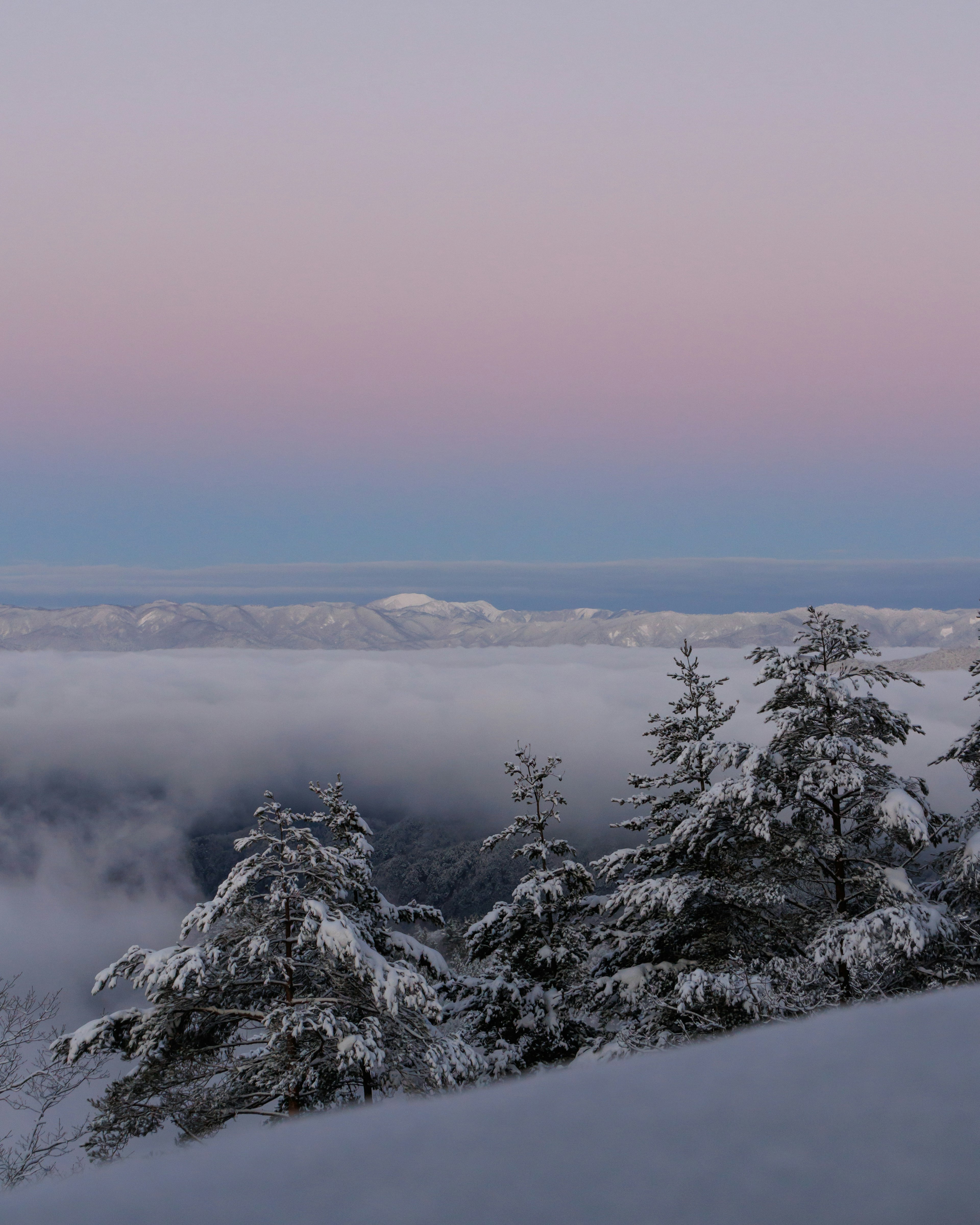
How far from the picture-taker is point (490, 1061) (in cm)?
1622

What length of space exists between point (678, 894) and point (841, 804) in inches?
116

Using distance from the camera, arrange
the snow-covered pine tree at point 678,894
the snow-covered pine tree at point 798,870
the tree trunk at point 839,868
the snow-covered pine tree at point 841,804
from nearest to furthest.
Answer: the snow-covered pine tree at point 798,870
the snow-covered pine tree at point 841,804
the tree trunk at point 839,868
the snow-covered pine tree at point 678,894

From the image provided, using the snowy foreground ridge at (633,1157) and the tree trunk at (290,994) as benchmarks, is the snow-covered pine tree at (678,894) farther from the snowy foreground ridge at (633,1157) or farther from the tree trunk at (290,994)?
the snowy foreground ridge at (633,1157)

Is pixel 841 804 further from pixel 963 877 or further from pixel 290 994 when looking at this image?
pixel 290 994

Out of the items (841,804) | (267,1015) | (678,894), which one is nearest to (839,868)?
(841,804)

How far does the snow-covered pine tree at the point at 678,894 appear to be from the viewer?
12.0 metres

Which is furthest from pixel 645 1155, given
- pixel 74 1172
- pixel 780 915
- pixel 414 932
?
pixel 414 932

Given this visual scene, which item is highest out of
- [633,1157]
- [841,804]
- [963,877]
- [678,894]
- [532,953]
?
[633,1157]

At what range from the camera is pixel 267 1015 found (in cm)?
1007

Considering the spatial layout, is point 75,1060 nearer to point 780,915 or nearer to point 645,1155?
point 780,915

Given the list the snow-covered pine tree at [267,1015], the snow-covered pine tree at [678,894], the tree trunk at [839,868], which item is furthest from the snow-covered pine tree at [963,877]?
the snow-covered pine tree at [267,1015]

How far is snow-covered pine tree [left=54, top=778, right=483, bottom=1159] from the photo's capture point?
9531 millimetres

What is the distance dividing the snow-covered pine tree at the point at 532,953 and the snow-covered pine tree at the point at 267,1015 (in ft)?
18.8

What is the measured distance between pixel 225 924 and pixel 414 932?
92363 millimetres
